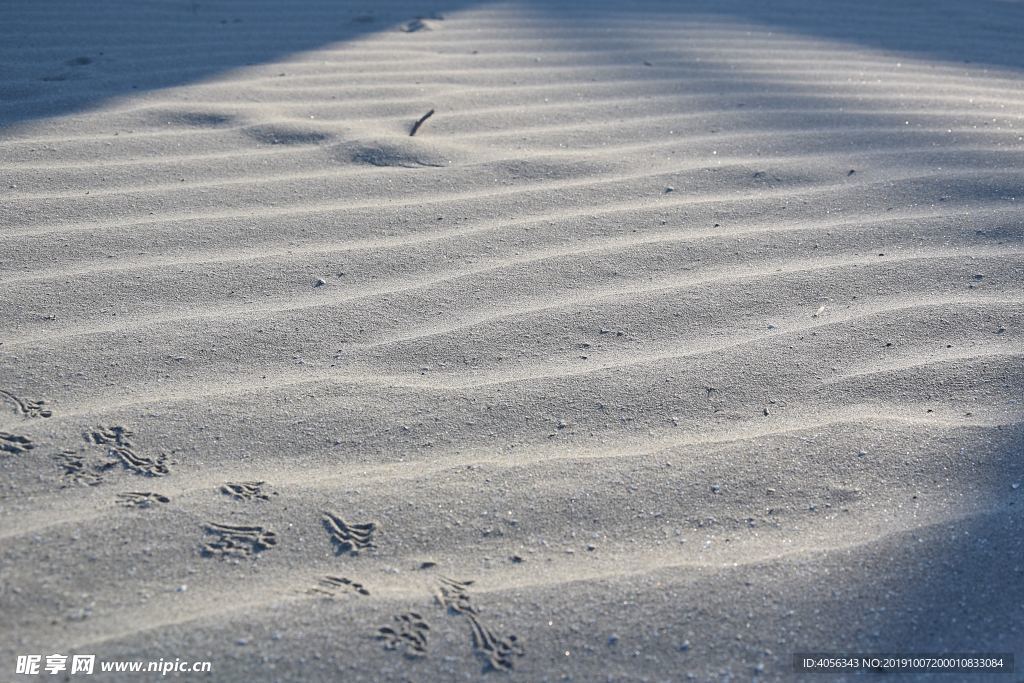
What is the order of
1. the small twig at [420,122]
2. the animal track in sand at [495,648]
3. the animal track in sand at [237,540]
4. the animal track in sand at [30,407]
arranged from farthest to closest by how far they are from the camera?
the small twig at [420,122] → the animal track in sand at [30,407] → the animal track in sand at [237,540] → the animal track in sand at [495,648]

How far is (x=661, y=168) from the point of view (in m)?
2.65

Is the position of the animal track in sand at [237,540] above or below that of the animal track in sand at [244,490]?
below

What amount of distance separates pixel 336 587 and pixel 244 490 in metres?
0.25

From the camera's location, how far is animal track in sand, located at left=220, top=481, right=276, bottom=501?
5.04ft

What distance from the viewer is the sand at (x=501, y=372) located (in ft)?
4.51

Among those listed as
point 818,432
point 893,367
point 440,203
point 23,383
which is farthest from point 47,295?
point 893,367

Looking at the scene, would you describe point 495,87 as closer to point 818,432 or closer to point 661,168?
point 661,168

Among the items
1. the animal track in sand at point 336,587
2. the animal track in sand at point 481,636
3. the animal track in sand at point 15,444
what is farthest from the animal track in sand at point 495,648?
the animal track in sand at point 15,444

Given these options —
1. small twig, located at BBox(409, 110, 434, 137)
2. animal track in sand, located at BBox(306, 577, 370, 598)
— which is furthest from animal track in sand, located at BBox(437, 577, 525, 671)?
small twig, located at BBox(409, 110, 434, 137)

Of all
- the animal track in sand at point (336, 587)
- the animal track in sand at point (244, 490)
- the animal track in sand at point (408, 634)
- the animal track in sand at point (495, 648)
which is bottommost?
the animal track in sand at point (495, 648)

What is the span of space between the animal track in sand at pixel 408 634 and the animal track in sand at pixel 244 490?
1.04 ft

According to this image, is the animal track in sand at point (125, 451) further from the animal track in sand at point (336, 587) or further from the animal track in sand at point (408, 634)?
the animal track in sand at point (408, 634)

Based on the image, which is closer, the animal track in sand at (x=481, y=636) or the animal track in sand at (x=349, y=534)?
the animal track in sand at (x=481, y=636)

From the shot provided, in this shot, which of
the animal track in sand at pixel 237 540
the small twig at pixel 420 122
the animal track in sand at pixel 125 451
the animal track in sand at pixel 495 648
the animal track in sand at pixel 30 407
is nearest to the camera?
the animal track in sand at pixel 495 648
